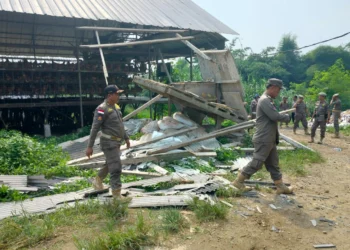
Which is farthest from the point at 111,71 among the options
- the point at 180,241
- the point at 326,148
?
the point at 180,241

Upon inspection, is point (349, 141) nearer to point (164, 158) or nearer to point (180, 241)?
point (164, 158)

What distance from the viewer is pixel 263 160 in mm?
5512

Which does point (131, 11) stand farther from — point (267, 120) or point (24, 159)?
point (267, 120)

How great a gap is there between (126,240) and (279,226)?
2.16 m

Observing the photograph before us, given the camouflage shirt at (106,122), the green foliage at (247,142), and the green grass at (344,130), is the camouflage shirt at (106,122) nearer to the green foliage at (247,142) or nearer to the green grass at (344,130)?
the green foliage at (247,142)

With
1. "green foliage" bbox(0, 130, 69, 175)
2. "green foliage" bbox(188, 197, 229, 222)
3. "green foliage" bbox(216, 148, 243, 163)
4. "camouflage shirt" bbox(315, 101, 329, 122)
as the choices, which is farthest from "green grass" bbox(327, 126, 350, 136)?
"green foliage" bbox(0, 130, 69, 175)

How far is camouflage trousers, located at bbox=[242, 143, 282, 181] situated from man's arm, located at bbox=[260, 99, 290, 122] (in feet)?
1.53

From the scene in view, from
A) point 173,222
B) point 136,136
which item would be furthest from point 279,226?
point 136,136

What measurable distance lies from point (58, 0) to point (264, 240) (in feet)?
40.4

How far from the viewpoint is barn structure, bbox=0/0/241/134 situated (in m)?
12.0

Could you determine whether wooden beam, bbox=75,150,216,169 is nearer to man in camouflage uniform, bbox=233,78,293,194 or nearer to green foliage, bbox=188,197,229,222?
man in camouflage uniform, bbox=233,78,293,194

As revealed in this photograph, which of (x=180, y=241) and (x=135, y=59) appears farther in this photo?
(x=135, y=59)

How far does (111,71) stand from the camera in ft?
44.7

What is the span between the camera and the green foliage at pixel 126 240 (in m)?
3.62
